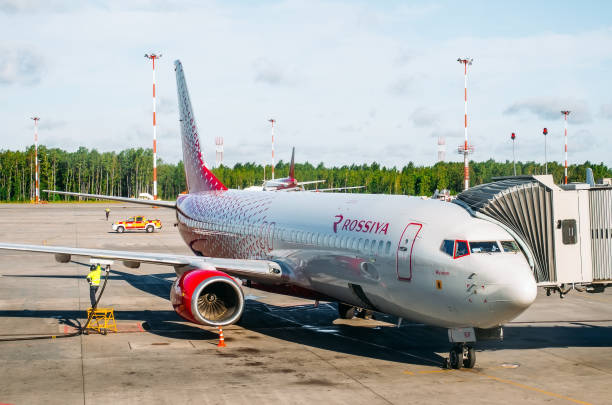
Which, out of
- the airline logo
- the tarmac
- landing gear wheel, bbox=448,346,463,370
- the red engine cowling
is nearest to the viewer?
the tarmac

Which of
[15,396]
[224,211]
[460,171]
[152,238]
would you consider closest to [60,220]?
[152,238]

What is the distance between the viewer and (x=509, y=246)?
1636 cm

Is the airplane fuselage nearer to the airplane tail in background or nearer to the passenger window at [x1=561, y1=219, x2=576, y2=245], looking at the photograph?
the passenger window at [x1=561, y1=219, x2=576, y2=245]

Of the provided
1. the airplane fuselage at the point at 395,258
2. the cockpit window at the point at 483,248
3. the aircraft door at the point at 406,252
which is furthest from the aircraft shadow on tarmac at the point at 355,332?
the cockpit window at the point at 483,248

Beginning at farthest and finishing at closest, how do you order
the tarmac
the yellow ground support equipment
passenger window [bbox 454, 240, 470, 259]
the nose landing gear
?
the yellow ground support equipment < the nose landing gear < passenger window [bbox 454, 240, 470, 259] < the tarmac

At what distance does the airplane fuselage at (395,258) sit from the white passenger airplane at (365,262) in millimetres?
27

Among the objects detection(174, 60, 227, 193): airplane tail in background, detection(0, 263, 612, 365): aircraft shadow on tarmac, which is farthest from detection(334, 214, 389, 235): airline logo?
detection(174, 60, 227, 193): airplane tail in background

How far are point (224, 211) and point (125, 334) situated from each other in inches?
341

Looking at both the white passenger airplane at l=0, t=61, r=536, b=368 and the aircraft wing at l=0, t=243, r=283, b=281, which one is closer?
the white passenger airplane at l=0, t=61, r=536, b=368

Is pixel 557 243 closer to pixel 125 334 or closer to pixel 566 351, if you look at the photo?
pixel 566 351

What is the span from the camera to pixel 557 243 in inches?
704

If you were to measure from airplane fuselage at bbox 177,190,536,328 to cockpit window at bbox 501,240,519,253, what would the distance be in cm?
11

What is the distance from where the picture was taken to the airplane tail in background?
113ft

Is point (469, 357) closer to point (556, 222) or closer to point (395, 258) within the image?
point (395, 258)
